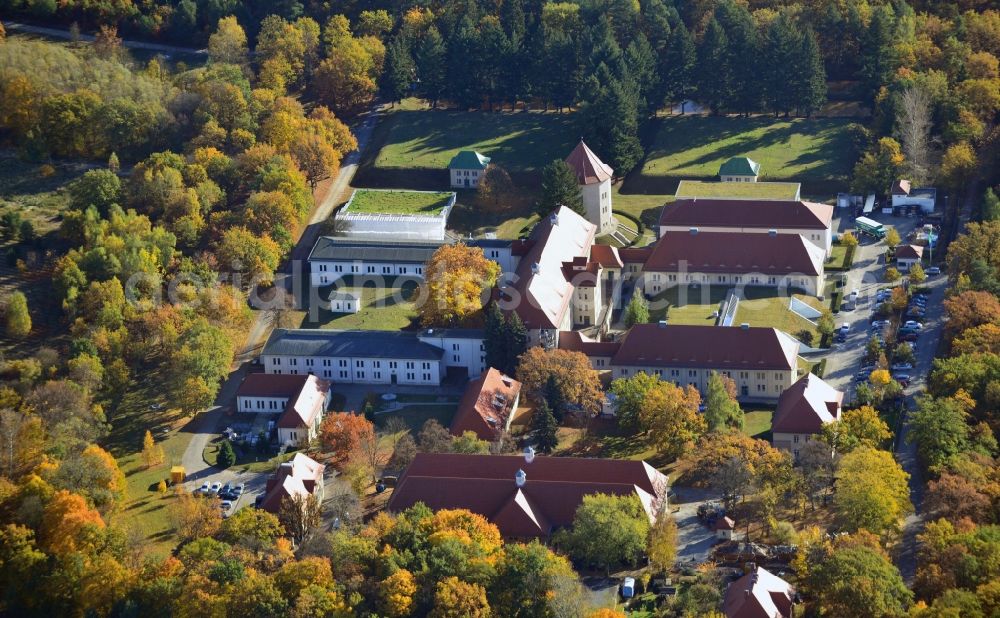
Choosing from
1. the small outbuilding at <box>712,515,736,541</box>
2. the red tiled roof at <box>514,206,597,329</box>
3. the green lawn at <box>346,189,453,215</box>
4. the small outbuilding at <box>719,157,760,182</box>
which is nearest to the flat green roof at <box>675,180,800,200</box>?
the small outbuilding at <box>719,157,760,182</box>

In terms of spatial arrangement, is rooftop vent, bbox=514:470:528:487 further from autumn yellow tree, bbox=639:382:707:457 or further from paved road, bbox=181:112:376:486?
paved road, bbox=181:112:376:486

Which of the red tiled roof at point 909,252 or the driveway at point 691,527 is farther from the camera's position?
the red tiled roof at point 909,252

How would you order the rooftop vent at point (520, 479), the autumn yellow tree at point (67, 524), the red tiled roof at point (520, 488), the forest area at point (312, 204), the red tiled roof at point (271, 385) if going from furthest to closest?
1. the red tiled roof at point (271, 385)
2. the rooftop vent at point (520, 479)
3. the autumn yellow tree at point (67, 524)
4. the red tiled roof at point (520, 488)
5. the forest area at point (312, 204)

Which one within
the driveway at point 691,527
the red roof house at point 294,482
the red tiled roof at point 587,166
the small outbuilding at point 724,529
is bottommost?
the red roof house at point 294,482

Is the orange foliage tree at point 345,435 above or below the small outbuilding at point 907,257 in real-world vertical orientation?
below

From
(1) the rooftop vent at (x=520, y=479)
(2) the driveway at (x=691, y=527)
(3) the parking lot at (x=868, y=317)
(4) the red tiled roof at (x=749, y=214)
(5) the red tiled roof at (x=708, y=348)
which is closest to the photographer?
(2) the driveway at (x=691, y=527)

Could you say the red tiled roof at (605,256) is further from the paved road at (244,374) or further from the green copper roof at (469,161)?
the paved road at (244,374)

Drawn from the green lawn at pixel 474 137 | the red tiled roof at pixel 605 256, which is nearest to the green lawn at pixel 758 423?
the red tiled roof at pixel 605 256
